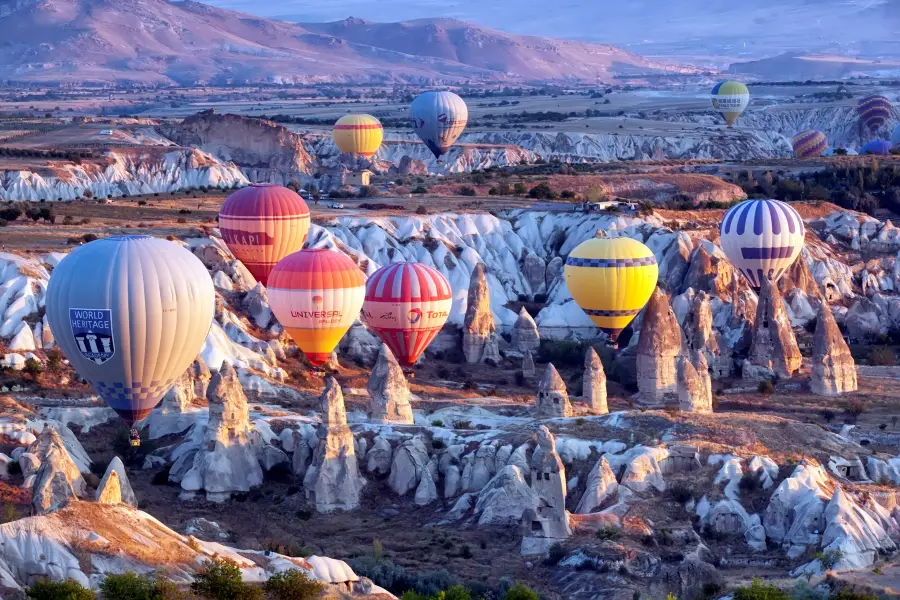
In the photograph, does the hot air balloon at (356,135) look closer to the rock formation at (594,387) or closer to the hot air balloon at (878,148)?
the hot air balloon at (878,148)

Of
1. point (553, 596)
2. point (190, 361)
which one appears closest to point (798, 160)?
point (190, 361)

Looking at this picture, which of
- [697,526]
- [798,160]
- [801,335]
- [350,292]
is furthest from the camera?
[798,160]

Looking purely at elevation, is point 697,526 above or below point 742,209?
below

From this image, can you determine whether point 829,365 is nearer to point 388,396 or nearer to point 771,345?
point 771,345

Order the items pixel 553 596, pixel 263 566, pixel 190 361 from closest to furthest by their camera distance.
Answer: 1. pixel 263 566
2. pixel 553 596
3. pixel 190 361

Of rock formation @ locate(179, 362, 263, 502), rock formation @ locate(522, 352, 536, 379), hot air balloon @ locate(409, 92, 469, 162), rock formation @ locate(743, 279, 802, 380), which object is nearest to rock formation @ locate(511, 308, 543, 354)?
rock formation @ locate(522, 352, 536, 379)

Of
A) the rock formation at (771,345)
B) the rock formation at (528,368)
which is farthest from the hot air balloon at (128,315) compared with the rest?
the rock formation at (771,345)

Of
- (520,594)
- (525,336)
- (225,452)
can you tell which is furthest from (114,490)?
(525,336)

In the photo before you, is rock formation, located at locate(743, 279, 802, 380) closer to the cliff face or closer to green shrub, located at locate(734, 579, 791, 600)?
green shrub, located at locate(734, 579, 791, 600)

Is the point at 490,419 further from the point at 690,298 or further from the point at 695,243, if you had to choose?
the point at 695,243
